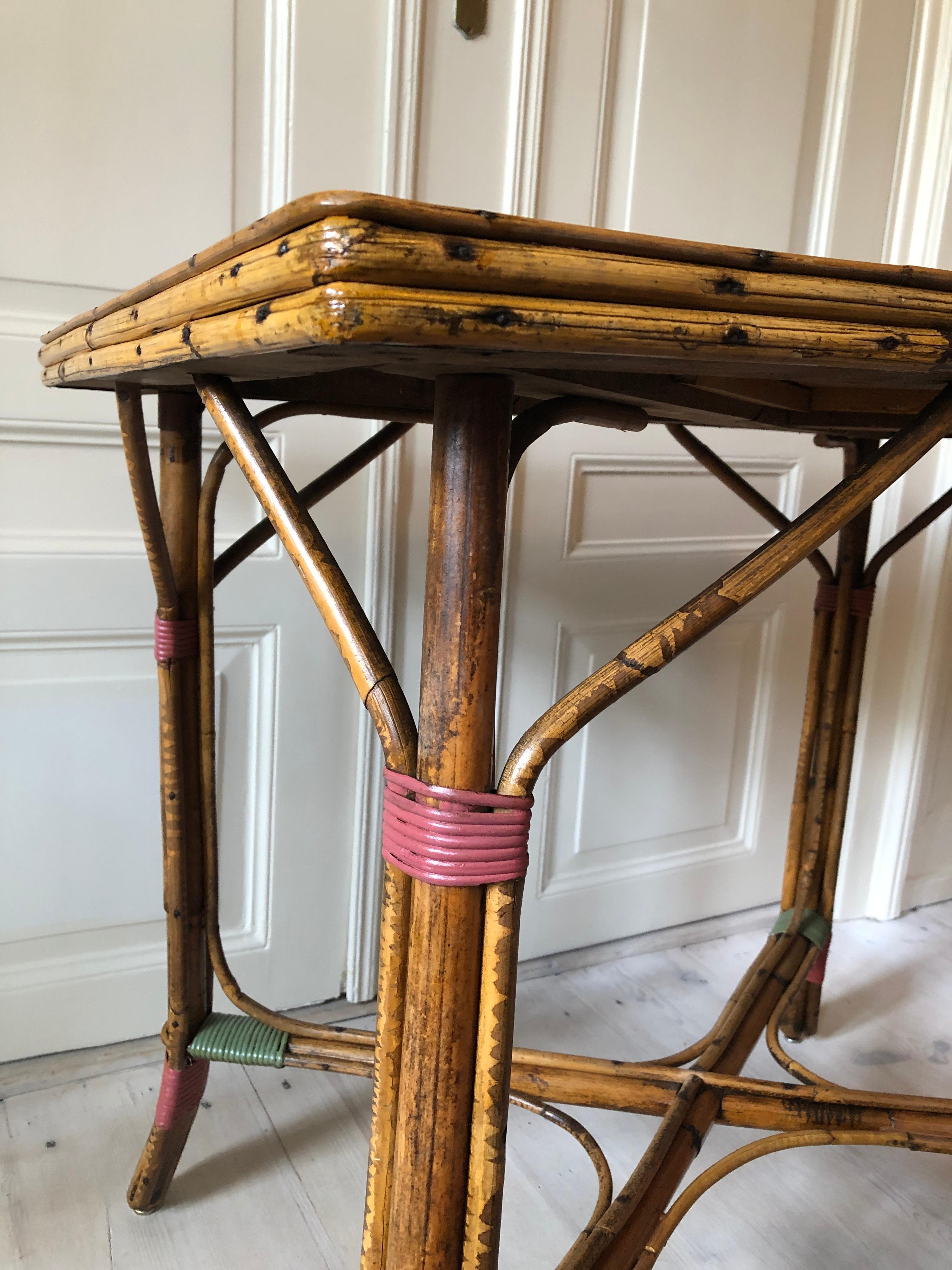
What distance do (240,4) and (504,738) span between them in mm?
932

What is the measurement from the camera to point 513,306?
34 centimetres

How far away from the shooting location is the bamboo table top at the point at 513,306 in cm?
32

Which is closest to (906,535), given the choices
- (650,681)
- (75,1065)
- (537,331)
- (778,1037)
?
(650,681)

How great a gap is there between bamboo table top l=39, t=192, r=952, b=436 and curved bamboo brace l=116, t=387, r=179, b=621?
172 millimetres

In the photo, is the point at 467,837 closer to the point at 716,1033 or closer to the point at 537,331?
the point at 537,331

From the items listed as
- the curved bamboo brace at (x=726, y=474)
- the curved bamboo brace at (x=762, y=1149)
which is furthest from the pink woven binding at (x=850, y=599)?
the curved bamboo brace at (x=762, y=1149)

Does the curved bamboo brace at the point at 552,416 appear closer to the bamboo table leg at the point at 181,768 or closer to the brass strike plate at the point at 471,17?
the bamboo table leg at the point at 181,768

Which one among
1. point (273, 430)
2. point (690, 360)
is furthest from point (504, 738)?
point (690, 360)

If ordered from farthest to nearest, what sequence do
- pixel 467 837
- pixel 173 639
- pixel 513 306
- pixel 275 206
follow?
pixel 275 206 → pixel 173 639 → pixel 467 837 → pixel 513 306

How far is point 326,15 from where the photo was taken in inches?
41.1

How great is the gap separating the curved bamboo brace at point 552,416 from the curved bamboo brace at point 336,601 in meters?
0.11

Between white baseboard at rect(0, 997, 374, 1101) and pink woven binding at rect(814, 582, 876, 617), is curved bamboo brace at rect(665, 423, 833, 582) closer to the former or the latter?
pink woven binding at rect(814, 582, 876, 617)

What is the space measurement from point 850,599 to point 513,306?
95 cm

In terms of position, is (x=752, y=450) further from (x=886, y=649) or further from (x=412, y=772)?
(x=412, y=772)
